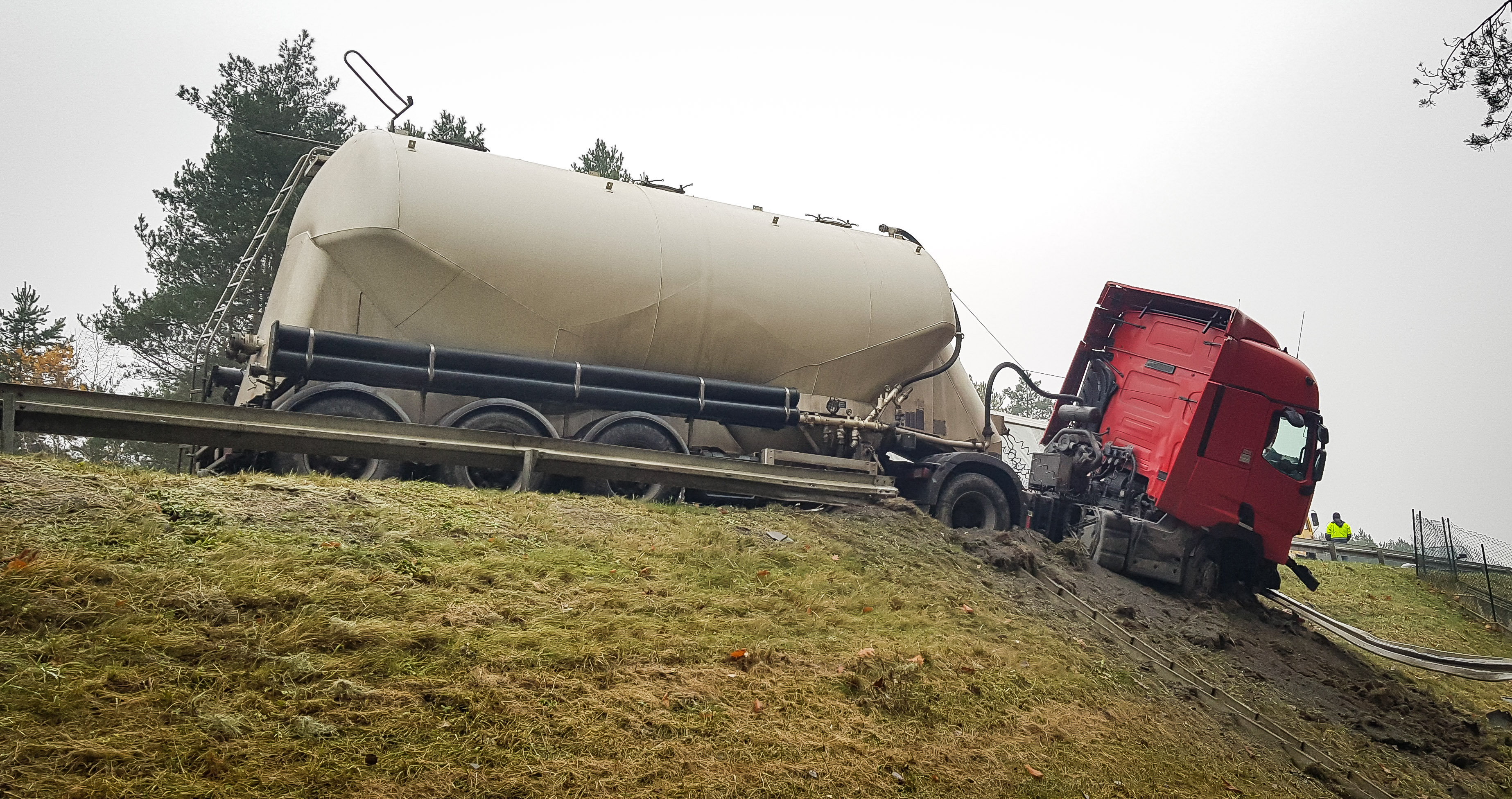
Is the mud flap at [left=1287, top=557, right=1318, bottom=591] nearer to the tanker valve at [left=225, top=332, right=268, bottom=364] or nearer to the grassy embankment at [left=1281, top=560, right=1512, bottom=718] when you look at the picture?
the grassy embankment at [left=1281, top=560, right=1512, bottom=718]

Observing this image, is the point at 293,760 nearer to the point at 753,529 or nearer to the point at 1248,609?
the point at 753,529

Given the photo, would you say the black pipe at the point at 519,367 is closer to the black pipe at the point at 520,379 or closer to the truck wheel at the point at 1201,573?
the black pipe at the point at 520,379

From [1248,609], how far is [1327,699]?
302 centimetres

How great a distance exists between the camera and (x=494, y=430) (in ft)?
31.3

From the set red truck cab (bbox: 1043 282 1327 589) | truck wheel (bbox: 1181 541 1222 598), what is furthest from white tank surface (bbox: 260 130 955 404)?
truck wheel (bbox: 1181 541 1222 598)

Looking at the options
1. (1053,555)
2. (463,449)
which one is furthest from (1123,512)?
(463,449)

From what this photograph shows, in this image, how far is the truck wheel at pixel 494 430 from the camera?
9242 millimetres

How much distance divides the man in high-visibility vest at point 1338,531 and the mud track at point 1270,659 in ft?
44.8

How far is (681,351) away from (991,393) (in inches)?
185

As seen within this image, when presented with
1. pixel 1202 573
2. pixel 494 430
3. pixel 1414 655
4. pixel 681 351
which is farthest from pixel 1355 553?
pixel 494 430

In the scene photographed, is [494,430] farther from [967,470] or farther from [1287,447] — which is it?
[1287,447]

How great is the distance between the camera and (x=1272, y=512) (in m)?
12.1

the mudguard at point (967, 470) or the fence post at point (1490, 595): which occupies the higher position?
the mudguard at point (967, 470)

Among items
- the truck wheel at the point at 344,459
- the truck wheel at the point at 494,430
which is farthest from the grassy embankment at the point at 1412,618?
the truck wheel at the point at 344,459
